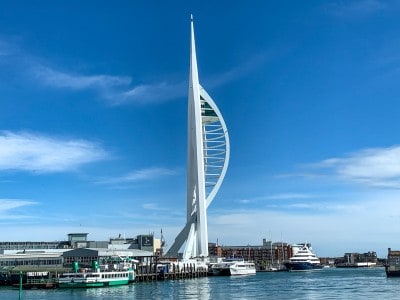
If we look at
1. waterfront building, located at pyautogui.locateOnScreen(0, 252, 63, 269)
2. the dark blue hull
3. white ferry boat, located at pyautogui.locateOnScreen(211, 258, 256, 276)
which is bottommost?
the dark blue hull

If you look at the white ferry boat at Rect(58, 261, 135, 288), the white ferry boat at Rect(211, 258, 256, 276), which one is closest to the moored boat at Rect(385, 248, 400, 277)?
the white ferry boat at Rect(211, 258, 256, 276)

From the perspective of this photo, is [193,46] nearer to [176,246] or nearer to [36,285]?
[176,246]

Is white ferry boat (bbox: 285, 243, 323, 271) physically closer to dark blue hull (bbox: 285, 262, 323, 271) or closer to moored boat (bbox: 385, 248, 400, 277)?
dark blue hull (bbox: 285, 262, 323, 271)

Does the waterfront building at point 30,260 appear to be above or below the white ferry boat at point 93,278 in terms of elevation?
above

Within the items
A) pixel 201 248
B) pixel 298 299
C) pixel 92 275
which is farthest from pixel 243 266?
pixel 298 299

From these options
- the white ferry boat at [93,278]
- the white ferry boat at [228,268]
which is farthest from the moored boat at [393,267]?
the white ferry boat at [93,278]

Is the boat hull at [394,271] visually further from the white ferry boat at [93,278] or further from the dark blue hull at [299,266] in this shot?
the dark blue hull at [299,266]

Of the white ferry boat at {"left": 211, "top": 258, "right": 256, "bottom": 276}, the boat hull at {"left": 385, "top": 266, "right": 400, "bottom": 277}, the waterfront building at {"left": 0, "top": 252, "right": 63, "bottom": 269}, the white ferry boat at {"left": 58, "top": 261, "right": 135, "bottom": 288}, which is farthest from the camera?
the white ferry boat at {"left": 211, "top": 258, "right": 256, "bottom": 276}

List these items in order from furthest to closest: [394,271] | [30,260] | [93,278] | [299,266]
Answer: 1. [299,266]
2. [30,260]
3. [394,271]
4. [93,278]

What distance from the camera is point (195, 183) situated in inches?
4003

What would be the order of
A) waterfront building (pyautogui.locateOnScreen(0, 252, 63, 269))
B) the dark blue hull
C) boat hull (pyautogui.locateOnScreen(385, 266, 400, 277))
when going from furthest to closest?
the dark blue hull
waterfront building (pyautogui.locateOnScreen(0, 252, 63, 269))
boat hull (pyautogui.locateOnScreen(385, 266, 400, 277))

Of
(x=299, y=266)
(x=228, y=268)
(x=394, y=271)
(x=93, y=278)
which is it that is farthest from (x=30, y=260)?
(x=299, y=266)

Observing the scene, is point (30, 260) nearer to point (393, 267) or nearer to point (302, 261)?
point (393, 267)

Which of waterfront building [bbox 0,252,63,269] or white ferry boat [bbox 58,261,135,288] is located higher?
waterfront building [bbox 0,252,63,269]
